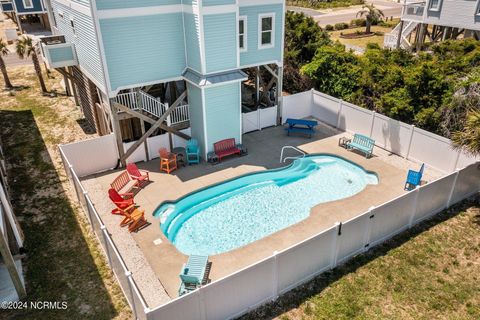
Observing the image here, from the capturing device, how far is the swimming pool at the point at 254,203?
43.4ft

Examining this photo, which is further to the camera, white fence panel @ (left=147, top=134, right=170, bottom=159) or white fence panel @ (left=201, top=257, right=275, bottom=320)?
white fence panel @ (left=147, top=134, right=170, bottom=159)

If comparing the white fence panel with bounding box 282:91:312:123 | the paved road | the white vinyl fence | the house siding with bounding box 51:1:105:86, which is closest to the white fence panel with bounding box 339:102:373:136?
the white vinyl fence

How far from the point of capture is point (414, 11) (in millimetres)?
29141

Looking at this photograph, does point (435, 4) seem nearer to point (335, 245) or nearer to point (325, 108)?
point (325, 108)

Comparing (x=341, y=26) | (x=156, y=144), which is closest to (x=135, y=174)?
(x=156, y=144)

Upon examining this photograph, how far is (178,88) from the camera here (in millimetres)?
19906

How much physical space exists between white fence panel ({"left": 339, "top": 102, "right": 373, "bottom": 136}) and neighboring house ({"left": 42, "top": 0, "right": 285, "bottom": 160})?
4.51 metres

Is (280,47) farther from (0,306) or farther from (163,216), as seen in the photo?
(0,306)

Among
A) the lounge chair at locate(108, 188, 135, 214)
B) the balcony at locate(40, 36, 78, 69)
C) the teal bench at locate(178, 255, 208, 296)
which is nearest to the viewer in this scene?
the teal bench at locate(178, 255, 208, 296)

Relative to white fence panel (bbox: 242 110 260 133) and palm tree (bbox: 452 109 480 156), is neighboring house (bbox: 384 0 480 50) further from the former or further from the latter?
palm tree (bbox: 452 109 480 156)

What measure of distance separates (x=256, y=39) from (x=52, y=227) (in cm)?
1250

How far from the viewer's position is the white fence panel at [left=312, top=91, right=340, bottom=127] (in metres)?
20.7

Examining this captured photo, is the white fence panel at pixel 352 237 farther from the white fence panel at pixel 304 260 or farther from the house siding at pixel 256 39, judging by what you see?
the house siding at pixel 256 39

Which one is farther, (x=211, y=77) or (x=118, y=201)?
(x=211, y=77)
